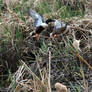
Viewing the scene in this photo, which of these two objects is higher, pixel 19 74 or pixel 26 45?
pixel 26 45

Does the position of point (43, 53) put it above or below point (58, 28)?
below

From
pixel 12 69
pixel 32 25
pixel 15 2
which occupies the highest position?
pixel 15 2

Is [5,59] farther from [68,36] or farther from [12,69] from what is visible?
[68,36]

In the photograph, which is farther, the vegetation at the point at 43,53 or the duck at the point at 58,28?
the duck at the point at 58,28

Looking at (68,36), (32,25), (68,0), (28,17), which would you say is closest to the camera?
(68,36)

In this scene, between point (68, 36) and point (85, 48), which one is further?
point (68, 36)

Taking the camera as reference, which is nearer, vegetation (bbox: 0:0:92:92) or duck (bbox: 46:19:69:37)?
A: vegetation (bbox: 0:0:92:92)

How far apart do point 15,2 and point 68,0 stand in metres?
0.78

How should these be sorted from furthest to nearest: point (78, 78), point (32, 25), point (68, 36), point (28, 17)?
point (28, 17) → point (32, 25) → point (68, 36) → point (78, 78)

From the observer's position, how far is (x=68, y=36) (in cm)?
238

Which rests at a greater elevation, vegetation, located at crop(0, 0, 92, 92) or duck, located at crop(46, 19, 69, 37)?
duck, located at crop(46, 19, 69, 37)

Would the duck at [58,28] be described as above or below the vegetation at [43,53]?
above

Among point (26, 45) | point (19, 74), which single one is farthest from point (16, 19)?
point (19, 74)

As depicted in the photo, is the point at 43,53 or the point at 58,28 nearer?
the point at 43,53
